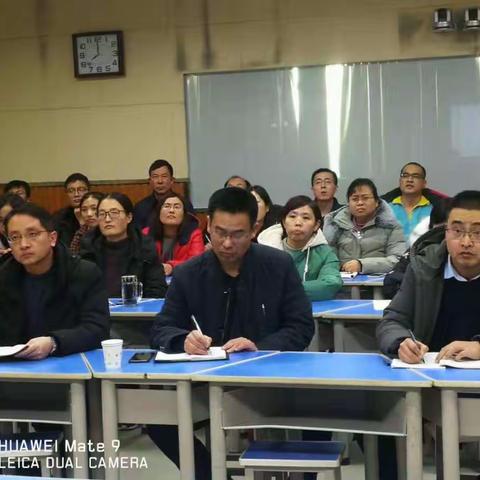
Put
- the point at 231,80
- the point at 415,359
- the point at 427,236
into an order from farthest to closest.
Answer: the point at 231,80, the point at 427,236, the point at 415,359

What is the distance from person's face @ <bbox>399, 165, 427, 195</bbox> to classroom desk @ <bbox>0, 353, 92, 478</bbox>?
4148mm

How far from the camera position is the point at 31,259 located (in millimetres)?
3182

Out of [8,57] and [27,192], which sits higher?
[8,57]

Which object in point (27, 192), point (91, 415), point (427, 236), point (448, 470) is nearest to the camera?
point (448, 470)

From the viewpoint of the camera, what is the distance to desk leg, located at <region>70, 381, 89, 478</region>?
2760 millimetres

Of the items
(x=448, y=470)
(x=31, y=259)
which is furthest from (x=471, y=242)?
(x=31, y=259)

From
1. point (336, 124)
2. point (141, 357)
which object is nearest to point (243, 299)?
point (141, 357)

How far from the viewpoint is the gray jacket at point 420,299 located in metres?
2.92

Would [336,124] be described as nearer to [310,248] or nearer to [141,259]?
[310,248]

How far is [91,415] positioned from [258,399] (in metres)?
0.60

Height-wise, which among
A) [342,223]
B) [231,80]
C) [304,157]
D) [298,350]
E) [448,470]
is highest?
[231,80]

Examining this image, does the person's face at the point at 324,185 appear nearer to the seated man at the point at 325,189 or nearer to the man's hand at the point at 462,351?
the seated man at the point at 325,189

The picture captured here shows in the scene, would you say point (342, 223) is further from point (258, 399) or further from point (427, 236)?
point (258, 399)

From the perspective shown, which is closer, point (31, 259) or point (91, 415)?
point (91, 415)
